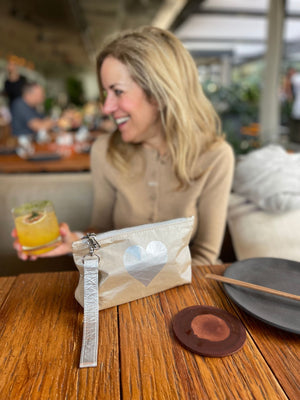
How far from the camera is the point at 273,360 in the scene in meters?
0.57

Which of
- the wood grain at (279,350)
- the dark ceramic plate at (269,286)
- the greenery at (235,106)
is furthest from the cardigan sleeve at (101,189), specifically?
the greenery at (235,106)

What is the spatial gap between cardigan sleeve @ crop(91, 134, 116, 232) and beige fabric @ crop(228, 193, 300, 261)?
1.91 ft

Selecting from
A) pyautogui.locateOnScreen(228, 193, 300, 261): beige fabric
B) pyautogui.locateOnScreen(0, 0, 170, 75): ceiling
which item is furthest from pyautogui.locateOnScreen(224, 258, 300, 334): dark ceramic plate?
pyautogui.locateOnScreen(0, 0, 170, 75): ceiling

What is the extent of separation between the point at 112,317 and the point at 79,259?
5.7 inches

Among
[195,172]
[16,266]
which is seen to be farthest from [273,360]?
[16,266]

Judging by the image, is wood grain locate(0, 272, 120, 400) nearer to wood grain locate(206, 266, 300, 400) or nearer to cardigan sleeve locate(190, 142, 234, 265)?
wood grain locate(206, 266, 300, 400)

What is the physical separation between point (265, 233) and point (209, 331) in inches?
31.9

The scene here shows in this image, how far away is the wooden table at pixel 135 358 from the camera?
1.67 feet

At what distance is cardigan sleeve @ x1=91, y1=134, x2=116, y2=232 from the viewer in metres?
1.36

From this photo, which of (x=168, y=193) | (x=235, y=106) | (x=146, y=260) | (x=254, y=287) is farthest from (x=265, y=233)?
(x=235, y=106)

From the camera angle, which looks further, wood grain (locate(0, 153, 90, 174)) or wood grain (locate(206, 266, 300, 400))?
wood grain (locate(0, 153, 90, 174))

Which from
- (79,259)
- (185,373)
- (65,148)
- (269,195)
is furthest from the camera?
(65,148)

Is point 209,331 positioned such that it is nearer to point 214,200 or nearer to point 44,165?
point 214,200

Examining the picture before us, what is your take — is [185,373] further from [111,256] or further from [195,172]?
[195,172]
